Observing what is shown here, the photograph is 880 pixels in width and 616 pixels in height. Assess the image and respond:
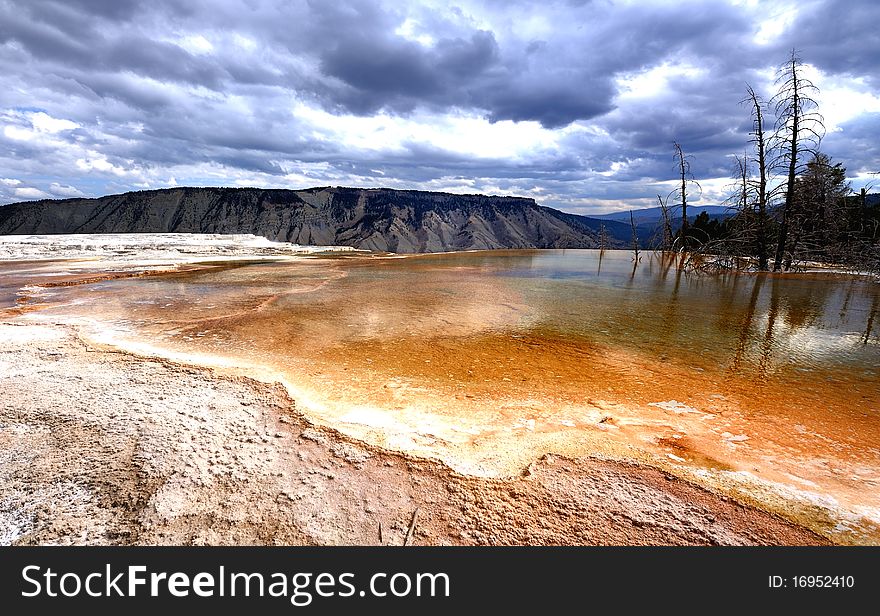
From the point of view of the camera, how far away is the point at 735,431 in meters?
3.96

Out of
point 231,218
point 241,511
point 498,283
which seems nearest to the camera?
point 241,511

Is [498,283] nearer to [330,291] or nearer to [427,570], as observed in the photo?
[330,291]

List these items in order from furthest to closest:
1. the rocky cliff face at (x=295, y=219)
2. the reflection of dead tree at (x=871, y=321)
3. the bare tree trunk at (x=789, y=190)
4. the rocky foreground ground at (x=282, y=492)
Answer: the rocky cliff face at (x=295, y=219)
the bare tree trunk at (x=789, y=190)
the reflection of dead tree at (x=871, y=321)
the rocky foreground ground at (x=282, y=492)

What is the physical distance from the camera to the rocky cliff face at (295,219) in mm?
93625

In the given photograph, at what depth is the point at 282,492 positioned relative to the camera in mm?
2902

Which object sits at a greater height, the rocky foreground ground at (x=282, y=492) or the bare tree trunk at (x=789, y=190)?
the bare tree trunk at (x=789, y=190)

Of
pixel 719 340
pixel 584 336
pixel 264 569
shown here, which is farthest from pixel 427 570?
pixel 719 340

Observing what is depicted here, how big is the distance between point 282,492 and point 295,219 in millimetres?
106766

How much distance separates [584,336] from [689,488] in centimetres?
484

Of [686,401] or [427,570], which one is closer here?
[427,570]

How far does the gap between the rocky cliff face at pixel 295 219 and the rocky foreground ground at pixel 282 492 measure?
88.0 metres

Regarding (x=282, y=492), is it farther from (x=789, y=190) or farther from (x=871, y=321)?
(x=789, y=190)

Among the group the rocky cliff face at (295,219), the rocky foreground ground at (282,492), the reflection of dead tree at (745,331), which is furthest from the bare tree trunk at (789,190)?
the rocky cliff face at (295,219)

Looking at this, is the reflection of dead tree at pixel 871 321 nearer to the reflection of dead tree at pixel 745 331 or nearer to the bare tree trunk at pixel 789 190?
the reflection of dead tree at pixel 745 331
